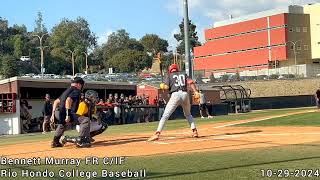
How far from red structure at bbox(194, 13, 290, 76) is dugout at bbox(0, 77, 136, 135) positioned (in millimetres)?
76079

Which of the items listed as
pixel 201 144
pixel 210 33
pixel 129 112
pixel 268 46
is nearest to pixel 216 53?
pixel 210 33

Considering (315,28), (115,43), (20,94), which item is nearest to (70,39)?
(115,43)

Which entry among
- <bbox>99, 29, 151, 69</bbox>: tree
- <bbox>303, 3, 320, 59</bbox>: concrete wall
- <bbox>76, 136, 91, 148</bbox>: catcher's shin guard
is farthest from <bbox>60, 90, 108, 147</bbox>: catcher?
<bbox>99, 29, 151, 69</bbox>: tree

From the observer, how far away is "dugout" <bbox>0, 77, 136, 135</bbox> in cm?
3125

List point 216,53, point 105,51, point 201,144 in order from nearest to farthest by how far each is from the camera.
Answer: point 201,144
point 216,53
point 105,51

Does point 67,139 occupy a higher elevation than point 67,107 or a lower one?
lower

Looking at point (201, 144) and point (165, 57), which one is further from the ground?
point (165, 57)

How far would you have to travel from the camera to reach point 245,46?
11981 cm

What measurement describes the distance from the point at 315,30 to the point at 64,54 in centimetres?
5710

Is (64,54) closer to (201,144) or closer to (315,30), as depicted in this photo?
(315,30)

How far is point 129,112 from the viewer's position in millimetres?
33406

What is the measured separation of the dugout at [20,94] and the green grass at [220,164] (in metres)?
22.7

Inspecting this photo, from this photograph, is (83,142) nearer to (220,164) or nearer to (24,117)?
(220,164)

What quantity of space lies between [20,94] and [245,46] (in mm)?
91114
